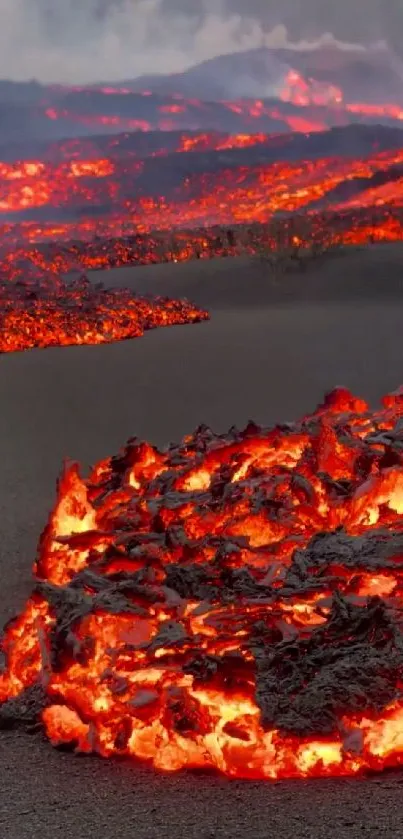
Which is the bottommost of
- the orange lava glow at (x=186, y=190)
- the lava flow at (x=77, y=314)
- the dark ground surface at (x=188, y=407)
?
the dark ground surface at (x=188, y=407)

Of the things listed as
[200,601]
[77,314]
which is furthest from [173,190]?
[200,601]

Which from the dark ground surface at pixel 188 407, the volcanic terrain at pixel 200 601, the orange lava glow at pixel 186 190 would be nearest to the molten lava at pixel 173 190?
the orange lava glow at pixel 186 190

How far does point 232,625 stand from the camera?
2271 millimetres

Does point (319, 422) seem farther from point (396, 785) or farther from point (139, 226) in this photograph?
point (139, 226)

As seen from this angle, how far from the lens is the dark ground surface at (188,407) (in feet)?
6.03

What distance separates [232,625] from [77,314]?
7.89 metres

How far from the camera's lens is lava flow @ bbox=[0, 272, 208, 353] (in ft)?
29.5

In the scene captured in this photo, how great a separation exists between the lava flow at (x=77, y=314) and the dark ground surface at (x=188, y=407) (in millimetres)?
499

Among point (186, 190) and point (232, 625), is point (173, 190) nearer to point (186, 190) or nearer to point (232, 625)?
point (186, 190)

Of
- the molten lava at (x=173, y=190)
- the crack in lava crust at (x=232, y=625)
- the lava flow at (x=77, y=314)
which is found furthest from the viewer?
the molten lava at (x=173, y=190)

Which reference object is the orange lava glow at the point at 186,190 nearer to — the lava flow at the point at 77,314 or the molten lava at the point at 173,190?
the molten lava at the point at 173,190

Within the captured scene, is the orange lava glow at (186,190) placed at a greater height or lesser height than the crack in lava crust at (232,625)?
greater

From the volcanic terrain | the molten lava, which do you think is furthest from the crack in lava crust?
the molten lava

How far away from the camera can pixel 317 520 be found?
2830mm
